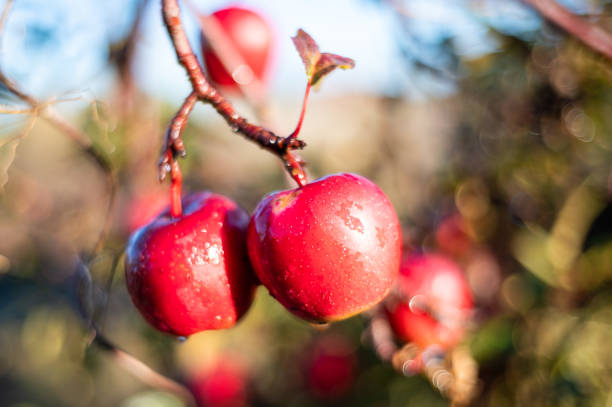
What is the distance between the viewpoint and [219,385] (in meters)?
1.64

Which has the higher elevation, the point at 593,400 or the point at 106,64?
the point at 106,64

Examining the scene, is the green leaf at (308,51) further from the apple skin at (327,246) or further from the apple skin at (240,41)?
the apple skin at (240,41)

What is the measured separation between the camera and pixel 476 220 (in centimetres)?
142

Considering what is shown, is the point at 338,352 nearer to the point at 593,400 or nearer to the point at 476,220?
the point at 476,220

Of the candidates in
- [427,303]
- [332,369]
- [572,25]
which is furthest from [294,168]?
[332,369]

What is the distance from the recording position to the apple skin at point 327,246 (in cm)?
51

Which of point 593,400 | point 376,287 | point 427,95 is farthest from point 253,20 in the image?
point 593,400

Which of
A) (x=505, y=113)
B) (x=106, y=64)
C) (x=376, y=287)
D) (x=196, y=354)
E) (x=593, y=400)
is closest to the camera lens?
(x=376, y=287)

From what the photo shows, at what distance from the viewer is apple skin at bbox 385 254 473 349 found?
94 centimetres

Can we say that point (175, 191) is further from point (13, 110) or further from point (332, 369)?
point (332, 369)

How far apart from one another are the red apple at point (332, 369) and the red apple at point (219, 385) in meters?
0.26

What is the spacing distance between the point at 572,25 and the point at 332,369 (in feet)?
3.57

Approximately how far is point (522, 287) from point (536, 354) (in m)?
0.16

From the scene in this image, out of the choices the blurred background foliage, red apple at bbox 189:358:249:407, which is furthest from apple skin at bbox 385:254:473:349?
red apple at bbox 189:358:249:407
